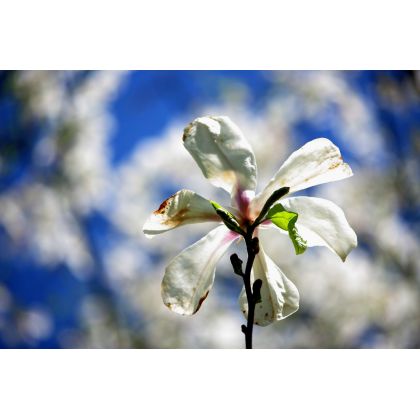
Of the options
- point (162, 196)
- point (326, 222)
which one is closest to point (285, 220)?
point (326, 222)

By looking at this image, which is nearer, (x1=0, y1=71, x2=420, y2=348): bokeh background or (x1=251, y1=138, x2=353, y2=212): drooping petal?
(x1=251, y1=138, x2=353, y2=212): drooping petal

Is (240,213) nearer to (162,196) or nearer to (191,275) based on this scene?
(191,275)

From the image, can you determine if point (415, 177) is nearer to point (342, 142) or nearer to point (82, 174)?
point (342, 142)

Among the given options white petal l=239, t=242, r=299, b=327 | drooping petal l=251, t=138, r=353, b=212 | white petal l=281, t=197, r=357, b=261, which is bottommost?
white petal l=239, t=242, r=299, b=327

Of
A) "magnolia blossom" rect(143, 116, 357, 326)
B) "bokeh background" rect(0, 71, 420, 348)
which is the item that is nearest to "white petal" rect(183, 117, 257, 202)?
"magnolia blossom" rect(143, 116, 357, 326)

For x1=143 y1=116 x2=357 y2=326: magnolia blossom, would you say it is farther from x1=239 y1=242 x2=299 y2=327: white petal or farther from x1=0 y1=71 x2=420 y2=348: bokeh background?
x1=0 y1=71 x2=420 y2=348: bokeh background

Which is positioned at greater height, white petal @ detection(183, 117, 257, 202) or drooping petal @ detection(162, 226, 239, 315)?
white petal @ detection(183, 117, 257, 202)

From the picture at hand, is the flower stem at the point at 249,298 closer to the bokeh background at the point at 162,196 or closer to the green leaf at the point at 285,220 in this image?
the green leaf at the point at 285,220
